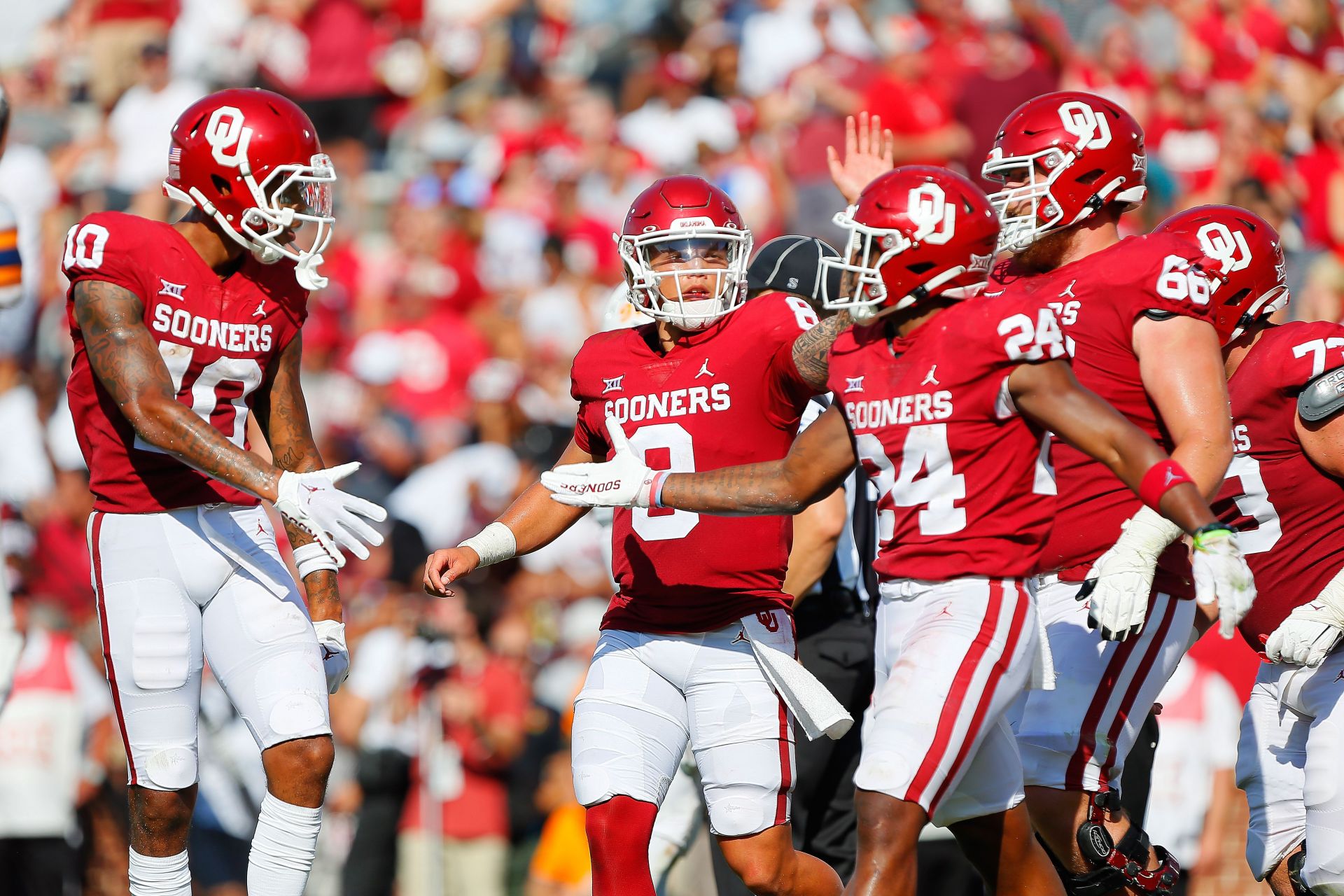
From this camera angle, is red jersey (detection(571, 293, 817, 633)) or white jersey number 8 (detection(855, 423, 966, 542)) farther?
red jersey (detection(571, 293, 817, 633))

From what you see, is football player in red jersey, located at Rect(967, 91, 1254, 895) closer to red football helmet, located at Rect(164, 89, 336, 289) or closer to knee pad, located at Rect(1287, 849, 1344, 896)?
knee pad, located at Rect(1287, 849, 1344, 896)

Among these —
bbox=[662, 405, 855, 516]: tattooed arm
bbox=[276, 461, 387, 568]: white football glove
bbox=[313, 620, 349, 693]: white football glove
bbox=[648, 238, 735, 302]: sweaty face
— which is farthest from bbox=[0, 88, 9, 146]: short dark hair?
bbox=[662, 405, 855, 516]: tattooed arm

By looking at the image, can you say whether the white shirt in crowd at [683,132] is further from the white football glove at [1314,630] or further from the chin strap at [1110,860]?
the chin strap at [1110,860]

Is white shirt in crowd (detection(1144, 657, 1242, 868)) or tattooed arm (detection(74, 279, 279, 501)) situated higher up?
tattooed arm (detection(74, 279, 279, 501))

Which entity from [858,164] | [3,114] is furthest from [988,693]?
[3,114]

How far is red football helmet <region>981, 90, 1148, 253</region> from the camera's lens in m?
5.10

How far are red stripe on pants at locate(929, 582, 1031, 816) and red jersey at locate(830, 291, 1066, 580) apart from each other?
0.42ft

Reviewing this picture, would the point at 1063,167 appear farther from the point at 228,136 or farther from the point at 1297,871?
the point at 228,136

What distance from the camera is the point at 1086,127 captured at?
5.12 m

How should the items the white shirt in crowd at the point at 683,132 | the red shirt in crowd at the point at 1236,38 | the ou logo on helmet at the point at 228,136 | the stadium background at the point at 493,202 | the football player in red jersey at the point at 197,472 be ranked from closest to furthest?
the football player in red jersey at the point at 197,472
the ou logo on helmet at the point at 228,136
the stadium background at the point at 493,202
the red shirt in crowd at the point at 1236,38
the white shirt in crowd at the point at 683,132

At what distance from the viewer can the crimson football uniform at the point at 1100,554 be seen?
4.75 m

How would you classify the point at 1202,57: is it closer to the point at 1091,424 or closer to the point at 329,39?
the point at 329,39

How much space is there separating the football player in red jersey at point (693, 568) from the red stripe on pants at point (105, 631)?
1.00 m

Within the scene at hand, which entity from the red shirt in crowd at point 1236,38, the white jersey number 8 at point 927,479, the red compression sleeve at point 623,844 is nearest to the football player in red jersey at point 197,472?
the red compression sleeve at point 623,844
